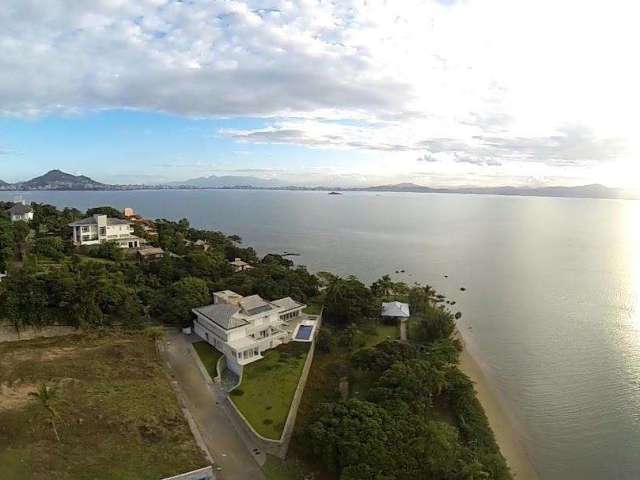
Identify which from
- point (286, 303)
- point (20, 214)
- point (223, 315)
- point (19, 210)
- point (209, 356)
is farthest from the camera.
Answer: point (19, 210)

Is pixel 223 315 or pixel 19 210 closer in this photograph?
pixel 223 315

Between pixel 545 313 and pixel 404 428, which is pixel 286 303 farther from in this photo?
pixel 545 313

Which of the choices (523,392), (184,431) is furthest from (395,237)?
(184,431)

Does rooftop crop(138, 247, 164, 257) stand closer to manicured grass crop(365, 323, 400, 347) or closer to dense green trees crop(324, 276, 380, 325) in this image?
dense green trees crop(324, 276, 380, 325)

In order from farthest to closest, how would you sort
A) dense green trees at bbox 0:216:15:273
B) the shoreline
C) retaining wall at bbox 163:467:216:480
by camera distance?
dense green trees at bbox 0:216:15:273 → the shoreline → retaining wall at bbox 163:467:216:480

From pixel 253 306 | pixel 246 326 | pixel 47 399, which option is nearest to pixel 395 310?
pixel 253 306

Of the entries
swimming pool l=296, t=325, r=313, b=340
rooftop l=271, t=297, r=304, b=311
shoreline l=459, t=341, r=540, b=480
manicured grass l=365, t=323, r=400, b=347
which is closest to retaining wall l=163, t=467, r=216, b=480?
swimming pool l=296, t=325, r=313, b=340
